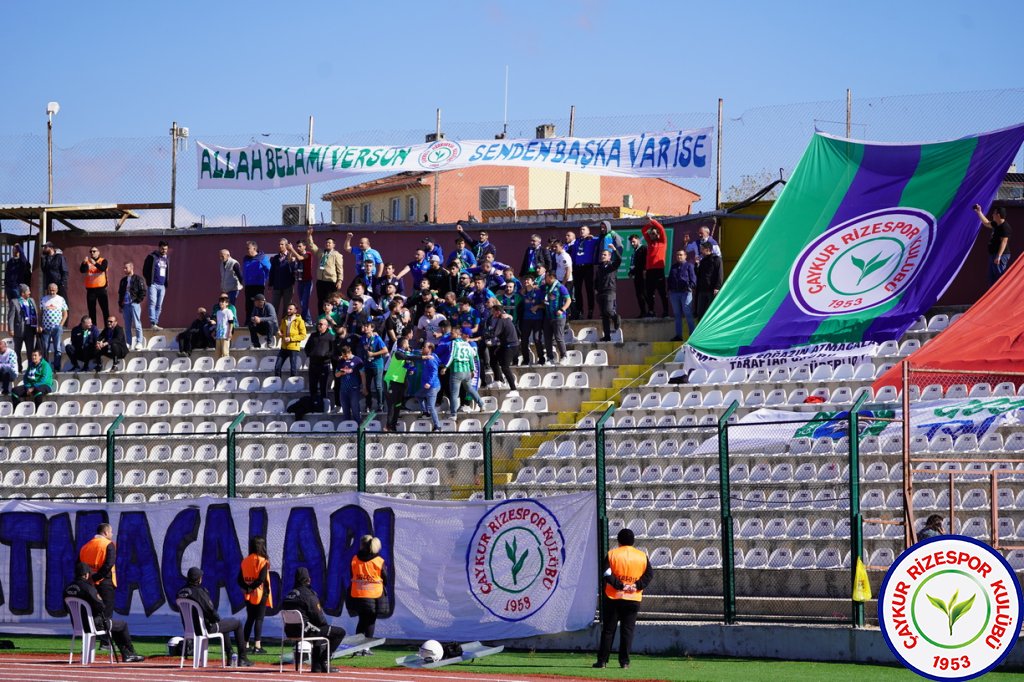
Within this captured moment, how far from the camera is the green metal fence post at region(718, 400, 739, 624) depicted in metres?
15.8

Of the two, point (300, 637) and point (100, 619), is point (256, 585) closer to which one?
point (300, 637)

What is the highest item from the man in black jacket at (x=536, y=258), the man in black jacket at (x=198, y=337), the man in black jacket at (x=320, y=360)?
the man in black jacket at (x=536, y=258)

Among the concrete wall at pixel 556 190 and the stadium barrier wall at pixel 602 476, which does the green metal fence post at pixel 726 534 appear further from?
the concrete wall at pixel 556 190

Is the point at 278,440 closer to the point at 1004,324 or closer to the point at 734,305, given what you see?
the point at 734,305

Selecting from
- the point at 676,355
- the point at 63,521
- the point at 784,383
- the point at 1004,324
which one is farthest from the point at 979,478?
the point at 63,521

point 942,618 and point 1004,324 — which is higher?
point 1004,324

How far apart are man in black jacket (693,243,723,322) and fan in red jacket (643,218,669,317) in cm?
113

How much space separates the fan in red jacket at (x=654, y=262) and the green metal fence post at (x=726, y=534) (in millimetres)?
8692

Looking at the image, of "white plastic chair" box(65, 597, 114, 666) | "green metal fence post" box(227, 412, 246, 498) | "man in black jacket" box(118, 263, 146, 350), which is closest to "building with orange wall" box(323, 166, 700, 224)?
"man in black jacket" box(118, 263, 146, 350)

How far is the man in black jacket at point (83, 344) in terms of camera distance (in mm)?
25391

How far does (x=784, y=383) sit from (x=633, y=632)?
6.42m

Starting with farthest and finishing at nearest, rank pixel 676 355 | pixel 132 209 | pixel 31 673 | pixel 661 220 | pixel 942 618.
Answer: pixel 132 209
pixel 661 220
pixel 676 355
pixel 31 673
pixel 942 618

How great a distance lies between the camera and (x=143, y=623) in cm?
1781

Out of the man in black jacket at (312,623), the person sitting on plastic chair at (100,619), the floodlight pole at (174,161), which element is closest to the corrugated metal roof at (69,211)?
the floodlight pole at (174,161)
